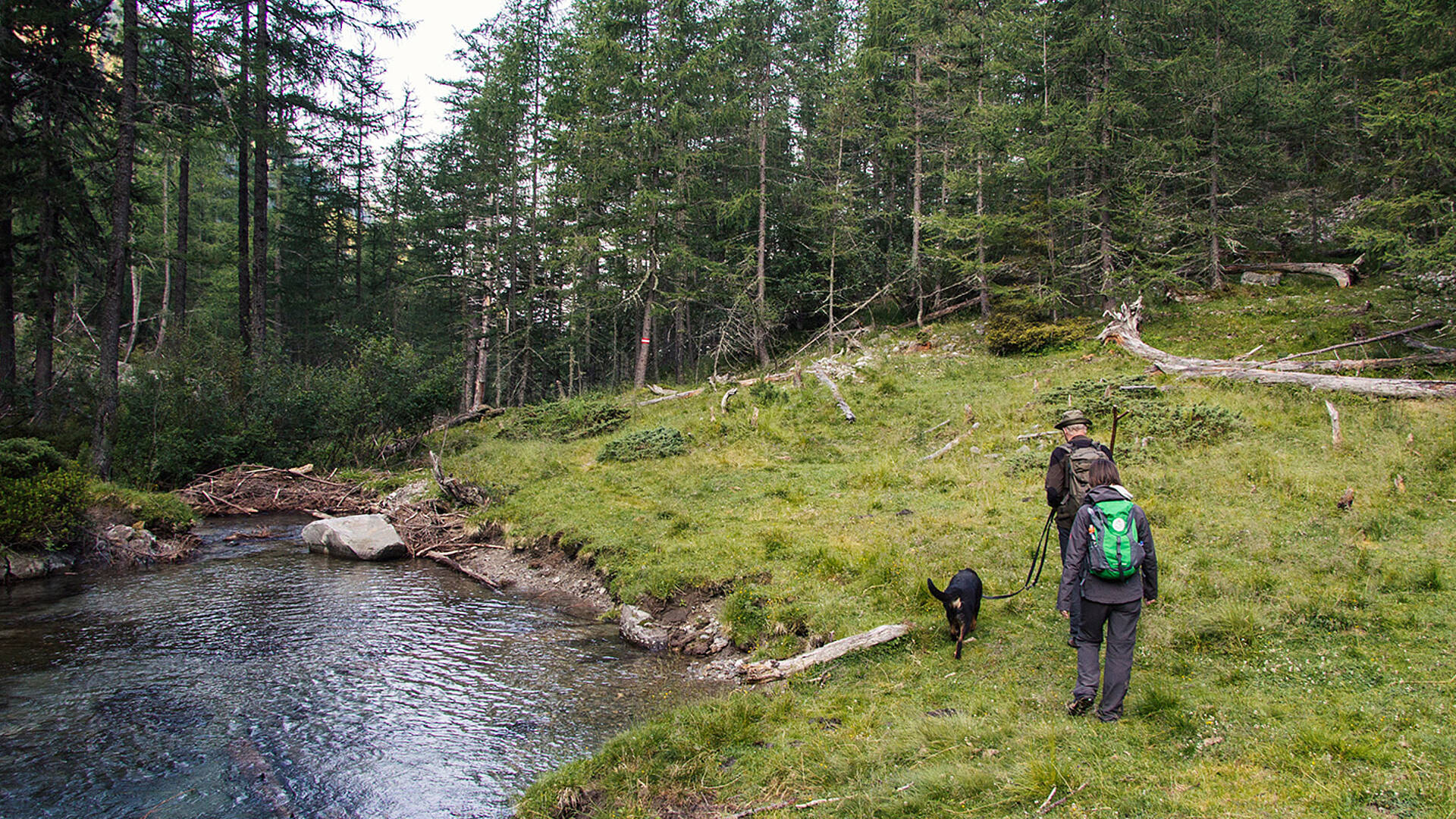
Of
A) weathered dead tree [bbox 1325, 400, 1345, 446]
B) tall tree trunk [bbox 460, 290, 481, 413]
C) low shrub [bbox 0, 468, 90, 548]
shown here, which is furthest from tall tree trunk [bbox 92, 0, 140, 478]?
weathered dead tree [bbox 1325, 400, 1345, 446]

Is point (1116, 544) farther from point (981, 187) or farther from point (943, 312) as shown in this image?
point (943, 312)

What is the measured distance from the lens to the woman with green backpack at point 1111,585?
513 centimetres

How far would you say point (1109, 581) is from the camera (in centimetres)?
523

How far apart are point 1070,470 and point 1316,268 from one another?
25846 millimetres

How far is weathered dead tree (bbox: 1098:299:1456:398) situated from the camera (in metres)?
13.0

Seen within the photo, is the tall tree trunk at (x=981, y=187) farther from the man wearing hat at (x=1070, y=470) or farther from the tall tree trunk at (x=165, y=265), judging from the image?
the tall tree trunk at (x=165, y=265)

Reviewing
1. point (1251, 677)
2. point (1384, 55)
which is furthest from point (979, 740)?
point (1384, 55)

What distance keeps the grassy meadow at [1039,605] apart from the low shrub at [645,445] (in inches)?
16.9

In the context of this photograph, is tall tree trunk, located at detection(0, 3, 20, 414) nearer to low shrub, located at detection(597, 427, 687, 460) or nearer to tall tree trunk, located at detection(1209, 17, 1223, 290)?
low shrub, located at detection(597, 427, 687, 460)

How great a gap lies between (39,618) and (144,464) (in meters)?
9.61

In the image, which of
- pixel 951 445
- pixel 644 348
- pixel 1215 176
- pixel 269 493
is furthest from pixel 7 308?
pixel 1215 176

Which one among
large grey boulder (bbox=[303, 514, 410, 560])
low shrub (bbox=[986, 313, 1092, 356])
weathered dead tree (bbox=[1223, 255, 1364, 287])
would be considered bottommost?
large grey boulder (bbox=[303, 514, 410, 560])

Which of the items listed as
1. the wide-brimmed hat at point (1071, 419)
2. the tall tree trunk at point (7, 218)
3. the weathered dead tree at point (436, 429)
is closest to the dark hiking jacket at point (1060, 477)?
the wide-brimmed hat at point (1071, 419)

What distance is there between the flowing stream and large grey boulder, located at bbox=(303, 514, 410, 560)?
182 cm
